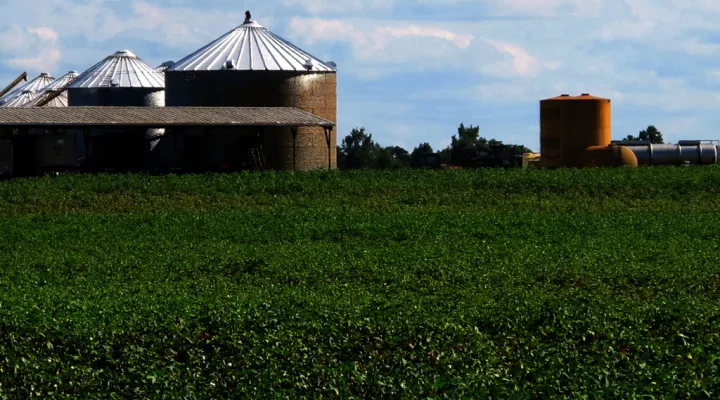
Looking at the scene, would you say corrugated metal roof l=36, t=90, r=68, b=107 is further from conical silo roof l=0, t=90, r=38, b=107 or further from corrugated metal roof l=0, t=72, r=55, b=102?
corrugated metal roof l=0, t=72, r=55, b=102

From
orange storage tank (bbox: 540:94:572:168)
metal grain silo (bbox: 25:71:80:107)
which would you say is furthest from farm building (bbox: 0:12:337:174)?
orange storage tank (bbox: 540:94:572:168)

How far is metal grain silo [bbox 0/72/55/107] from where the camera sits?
76000 millimetres

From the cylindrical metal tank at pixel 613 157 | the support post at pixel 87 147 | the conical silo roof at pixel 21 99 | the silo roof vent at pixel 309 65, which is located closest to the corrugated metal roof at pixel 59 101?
the conical silo roof at pixel 21 99

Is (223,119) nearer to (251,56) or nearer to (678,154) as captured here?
(251,56)

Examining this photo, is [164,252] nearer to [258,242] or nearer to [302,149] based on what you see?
[258,242]

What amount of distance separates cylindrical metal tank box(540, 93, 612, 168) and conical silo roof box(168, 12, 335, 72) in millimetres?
10819

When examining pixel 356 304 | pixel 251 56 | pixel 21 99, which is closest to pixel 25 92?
pixel 21 99

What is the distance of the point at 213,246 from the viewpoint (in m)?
27.9

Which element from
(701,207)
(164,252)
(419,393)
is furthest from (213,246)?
(701,207)

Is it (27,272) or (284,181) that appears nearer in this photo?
(27,272)

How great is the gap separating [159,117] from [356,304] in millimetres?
35568

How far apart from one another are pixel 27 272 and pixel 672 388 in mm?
13850

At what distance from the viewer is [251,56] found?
59.1m

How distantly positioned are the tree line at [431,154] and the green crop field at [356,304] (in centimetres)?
2440
